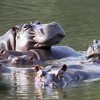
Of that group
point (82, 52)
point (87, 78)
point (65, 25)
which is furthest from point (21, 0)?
point (87, 78)

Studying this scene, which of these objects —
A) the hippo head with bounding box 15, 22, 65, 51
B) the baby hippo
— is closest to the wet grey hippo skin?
the hippo head with bounding box 15, 22, 65, 51

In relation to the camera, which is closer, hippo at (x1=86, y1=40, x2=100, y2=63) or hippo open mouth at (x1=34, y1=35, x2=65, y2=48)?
hippo at (x1=86, y1=40, x2=100, y2=63)

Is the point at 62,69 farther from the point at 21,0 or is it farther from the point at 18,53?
the point at 21,0

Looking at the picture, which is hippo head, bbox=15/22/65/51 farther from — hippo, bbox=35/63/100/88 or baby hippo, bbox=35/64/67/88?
baby hippo, bbox=35/64/67/88

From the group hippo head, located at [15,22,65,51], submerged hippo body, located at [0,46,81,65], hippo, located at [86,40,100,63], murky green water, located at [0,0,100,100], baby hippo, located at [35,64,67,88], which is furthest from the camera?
hippo head, located at [15,22,65,51]

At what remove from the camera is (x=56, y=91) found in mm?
8844

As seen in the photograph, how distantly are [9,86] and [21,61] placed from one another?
7.77 ft

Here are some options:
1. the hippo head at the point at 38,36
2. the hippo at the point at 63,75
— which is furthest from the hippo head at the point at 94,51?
the hippo at the point at 63,75

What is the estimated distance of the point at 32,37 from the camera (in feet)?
41.9

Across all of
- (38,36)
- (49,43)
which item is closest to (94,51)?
(49,43)

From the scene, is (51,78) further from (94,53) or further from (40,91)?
(94,53)

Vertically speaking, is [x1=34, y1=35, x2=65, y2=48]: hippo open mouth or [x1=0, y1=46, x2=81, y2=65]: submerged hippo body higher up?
[x1=34, y1=35, x2=65, y2=48]: hippo open mouth

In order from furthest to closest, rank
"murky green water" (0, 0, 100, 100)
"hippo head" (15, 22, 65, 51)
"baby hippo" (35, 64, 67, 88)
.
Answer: "hippo head" (15, 22, 65, 51), "baby hippo" (35, 64, 67, 88), "murky green water" (0, 0, 100, 100)

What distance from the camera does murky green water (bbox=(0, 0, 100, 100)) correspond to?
871 centimetres
